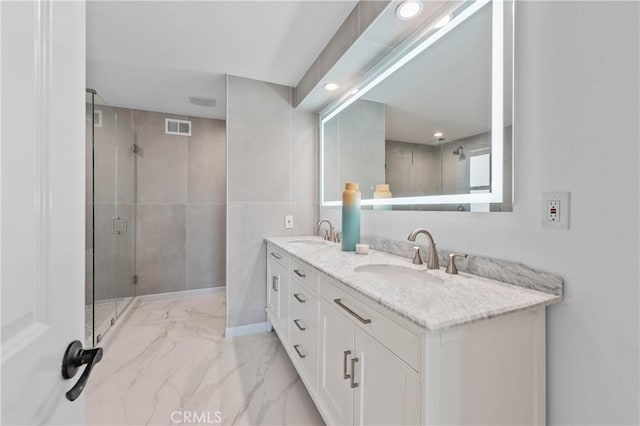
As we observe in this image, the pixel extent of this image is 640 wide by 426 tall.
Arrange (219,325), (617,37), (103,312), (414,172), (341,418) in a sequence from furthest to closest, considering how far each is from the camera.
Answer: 1. (219,325)
2. (103,312)
3. (414,172)
4. (341,418)
5. (617,37)

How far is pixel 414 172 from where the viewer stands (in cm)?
158

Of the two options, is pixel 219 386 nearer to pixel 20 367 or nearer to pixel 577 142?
pixel 20 367

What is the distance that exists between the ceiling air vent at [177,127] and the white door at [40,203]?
10.6 feet

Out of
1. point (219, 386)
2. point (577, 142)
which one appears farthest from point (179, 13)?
point (219, 386)

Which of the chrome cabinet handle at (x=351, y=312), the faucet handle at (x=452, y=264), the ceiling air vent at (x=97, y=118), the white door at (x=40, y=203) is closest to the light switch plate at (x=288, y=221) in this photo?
the chrome cabinet handle at (x=351, y=312)

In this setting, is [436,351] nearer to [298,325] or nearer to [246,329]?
[298,325]

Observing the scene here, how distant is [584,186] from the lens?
2.70 feet

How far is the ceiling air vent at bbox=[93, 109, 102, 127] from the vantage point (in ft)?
7.60

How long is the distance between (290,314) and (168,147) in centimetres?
281

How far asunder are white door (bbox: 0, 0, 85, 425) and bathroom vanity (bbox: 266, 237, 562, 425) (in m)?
0.76

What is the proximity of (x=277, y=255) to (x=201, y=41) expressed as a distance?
170 centimetres

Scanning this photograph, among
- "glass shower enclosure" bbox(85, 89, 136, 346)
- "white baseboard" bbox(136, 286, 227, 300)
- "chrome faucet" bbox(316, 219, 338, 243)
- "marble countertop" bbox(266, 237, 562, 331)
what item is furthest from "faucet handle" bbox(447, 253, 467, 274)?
"white baseboard" bbox(136, 286, 227, 300)

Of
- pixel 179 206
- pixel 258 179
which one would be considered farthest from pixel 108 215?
pixel 258 179

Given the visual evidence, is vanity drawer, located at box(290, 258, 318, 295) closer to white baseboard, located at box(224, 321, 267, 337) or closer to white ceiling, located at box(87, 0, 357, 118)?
white baseboard, located at box(224, 321, 267, 337)
